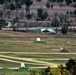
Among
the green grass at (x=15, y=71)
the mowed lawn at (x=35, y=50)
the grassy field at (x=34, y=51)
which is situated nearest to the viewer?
the green grass at (x=15, y=71)

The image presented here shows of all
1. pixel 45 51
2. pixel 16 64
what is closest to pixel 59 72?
pixel 16 64

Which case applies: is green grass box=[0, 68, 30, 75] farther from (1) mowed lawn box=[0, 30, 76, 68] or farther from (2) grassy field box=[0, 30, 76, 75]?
(1) mowed lawn box=[0, 30, 76, 68]

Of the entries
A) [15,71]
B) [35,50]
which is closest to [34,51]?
[35,50]

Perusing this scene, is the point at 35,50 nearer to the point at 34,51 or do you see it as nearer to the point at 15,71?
the point at 34,51

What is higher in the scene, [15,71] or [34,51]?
[15,71]

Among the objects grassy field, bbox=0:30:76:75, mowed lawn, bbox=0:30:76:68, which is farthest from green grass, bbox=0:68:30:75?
mowed lawn, bbox=0:30:76:68

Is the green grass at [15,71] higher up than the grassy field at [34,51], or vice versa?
the green grass at [15,71]

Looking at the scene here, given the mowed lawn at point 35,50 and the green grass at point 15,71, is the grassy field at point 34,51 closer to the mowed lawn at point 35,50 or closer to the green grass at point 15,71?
the mowed lawn at point 35,50

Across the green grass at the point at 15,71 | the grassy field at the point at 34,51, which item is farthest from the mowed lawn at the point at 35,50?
the green grass at the point at 15,71

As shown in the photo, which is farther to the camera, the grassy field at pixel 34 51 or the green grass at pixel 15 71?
the grassy field at pixel 34 51
